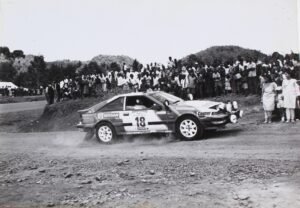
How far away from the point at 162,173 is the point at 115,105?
2.97 m

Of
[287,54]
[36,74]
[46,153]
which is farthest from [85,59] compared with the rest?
[287,54]

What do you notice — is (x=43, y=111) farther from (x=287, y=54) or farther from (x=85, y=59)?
(x=287, y=54)

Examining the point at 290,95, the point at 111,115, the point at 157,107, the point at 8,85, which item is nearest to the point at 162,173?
the point at 157,107

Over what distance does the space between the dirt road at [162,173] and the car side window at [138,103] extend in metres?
0.77

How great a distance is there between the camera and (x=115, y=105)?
33.1 feet

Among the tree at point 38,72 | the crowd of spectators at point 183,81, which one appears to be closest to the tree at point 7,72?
the tree at point 38,72

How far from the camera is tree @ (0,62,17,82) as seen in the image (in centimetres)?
1005

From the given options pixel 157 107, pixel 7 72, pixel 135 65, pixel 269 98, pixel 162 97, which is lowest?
pixel 157 107

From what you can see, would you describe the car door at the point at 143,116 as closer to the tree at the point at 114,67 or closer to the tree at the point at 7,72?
the tree at the point at 114,67

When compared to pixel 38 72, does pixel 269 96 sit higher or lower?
lower

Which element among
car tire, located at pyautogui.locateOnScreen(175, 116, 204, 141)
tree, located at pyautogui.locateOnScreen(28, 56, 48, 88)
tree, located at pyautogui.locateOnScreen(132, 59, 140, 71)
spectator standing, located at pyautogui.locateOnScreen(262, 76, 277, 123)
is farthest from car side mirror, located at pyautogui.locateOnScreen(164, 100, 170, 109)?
tree, located at pyautogui.locateOnScreen(28, 56, 48, 88)

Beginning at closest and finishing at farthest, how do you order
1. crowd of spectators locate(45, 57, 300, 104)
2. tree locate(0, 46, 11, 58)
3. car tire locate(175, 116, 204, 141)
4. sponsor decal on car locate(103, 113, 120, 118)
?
tree locate(0, 46, 11, 58), car tire locate(175, 116, 204, 141), sponsor decal on car locate(103, 113, 120, 118), crowd of spectators locate(45, 57, 300, 104)

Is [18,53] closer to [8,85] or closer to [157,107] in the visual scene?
[8,85]

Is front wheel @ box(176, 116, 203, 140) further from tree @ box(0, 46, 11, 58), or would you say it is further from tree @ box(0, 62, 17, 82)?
tree @ box(0, 62, 17, 82)
